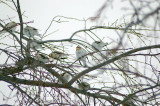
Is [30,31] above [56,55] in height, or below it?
above

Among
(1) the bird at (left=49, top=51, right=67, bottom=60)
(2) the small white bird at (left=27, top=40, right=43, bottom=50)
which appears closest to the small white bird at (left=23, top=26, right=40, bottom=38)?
(2) the small white bird at (left=27, top=40, right=43, bottom=50)

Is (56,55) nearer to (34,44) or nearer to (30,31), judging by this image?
(34,44)

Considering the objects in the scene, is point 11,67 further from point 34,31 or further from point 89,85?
point 89,85

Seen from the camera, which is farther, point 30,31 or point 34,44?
point 30,31

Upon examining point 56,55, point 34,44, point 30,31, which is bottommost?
point 56,55

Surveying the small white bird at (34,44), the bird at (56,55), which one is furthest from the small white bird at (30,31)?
the bird at (56,55)

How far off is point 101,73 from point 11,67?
1114 mm

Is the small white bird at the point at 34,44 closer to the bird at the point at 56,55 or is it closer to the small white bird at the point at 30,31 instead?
the bird at the point at 56,55

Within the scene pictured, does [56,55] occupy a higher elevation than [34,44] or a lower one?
lower

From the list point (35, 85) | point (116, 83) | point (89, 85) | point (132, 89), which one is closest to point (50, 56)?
point (35, 85)

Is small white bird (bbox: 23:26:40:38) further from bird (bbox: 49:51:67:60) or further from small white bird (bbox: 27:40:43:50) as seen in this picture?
bird (bbox: 49:51:67:60)

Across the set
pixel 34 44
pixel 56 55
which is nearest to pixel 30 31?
pixel 34 44

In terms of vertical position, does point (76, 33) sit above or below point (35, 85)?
above

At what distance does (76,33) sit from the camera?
237cm
